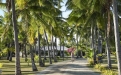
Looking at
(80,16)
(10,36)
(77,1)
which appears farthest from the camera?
(10,36)

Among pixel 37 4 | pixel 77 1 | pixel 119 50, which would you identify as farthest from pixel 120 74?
pixel 37 4

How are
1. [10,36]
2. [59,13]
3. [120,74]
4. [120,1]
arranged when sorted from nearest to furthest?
[120,74] → [120,1] → [59,13] → [10,36]

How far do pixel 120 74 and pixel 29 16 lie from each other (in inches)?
537

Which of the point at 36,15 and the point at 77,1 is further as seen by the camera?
the point at 36,15

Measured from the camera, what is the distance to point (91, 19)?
2891cm

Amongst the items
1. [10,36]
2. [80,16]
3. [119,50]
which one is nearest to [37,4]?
[80,16]

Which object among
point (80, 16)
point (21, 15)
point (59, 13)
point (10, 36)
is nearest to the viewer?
point (21, 15)

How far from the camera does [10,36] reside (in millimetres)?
50281

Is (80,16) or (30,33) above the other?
(80,16)

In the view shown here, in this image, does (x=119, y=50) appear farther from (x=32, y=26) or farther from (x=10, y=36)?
(x=10, y=36)

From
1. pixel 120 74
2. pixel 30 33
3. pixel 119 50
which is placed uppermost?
pixel 30 33

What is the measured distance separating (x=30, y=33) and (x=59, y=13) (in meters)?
7.31

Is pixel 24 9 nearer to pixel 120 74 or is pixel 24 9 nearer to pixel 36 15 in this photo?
pixel 36 15

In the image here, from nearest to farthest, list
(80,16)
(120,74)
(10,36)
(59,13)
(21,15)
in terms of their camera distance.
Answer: (120,74) < (21,15) < (80,16) < (59,13) < (10,36)
